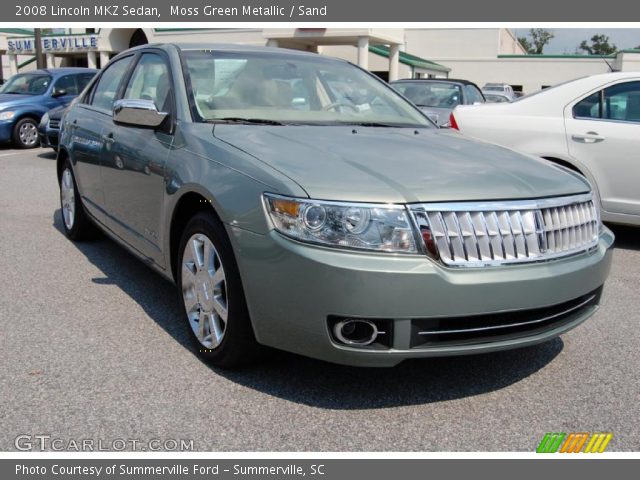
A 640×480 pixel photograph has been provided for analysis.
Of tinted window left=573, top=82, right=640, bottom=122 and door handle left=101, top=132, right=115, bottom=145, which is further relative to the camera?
tinted window left=573, top=82, right=640, bottom=122

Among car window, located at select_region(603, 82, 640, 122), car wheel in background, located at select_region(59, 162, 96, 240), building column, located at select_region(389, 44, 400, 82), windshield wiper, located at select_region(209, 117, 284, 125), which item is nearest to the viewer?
windshield wiper, located at select_region(209, 117, 284, 125)

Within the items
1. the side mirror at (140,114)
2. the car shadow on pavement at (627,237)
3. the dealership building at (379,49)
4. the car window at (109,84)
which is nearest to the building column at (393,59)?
the dealership building at (379,49)

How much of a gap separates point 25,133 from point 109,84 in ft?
30.3

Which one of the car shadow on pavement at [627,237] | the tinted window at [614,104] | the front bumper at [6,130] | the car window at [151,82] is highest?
Result: the car window at [151,82]

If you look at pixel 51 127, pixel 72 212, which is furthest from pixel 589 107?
pixel 51 127

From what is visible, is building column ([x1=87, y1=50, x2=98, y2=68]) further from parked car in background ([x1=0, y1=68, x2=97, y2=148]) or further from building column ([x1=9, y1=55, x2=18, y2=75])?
parked car in background ([x1=0, y1=68, x2=97, y2=148])

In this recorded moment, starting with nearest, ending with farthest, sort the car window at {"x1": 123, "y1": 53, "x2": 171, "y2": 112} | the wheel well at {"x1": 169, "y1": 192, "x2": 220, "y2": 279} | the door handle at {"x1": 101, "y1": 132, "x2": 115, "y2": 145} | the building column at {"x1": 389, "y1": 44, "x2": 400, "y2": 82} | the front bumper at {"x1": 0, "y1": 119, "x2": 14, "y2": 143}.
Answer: the wheel well at {"x1": 169, "y1": 192, "x2": 220, "y2": 279}
the car window at {"x1": 123, "y1": 53, "x2": 171, "y2": 112}
the door handle at {"x1": 101, "y1": 132, "x2": 115, "y2": 145}
the front bumper at {"x1": 0, "y1": 119, "x2": 14, "y2": 143}
the building column at {"x1": 389, "y1": 44, "x2": 400, "y2": 82}

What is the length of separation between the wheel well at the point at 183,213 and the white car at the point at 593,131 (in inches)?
152

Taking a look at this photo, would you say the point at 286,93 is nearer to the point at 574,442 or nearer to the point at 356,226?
the point at 356,226

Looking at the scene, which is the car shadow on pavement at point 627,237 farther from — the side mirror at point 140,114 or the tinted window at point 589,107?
the side mirror at point 140,114

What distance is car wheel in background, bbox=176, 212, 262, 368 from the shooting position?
10.0ft

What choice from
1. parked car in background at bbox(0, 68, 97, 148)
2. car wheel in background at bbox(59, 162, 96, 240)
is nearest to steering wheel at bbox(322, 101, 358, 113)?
car wheel in background at bbox(59, 162, 96, 240)

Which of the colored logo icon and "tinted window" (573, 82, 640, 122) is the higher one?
"tinted window" (573, 82, 640, 122)

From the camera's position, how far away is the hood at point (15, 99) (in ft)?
43.2
